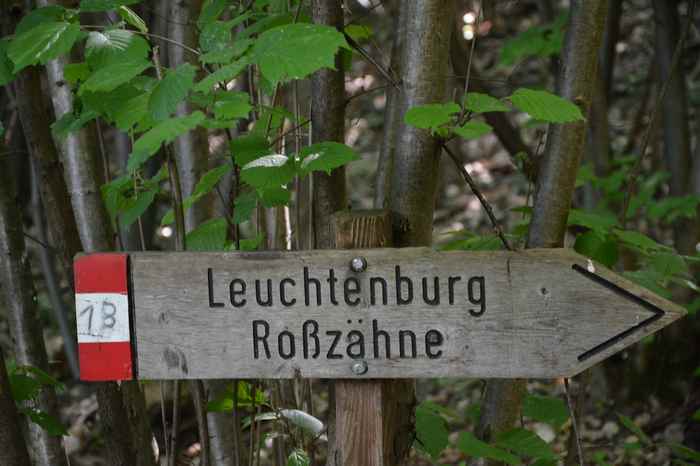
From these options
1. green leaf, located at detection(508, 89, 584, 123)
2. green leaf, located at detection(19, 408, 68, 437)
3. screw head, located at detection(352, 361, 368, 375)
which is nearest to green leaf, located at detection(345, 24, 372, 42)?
green leaf, located at detection(508, 89, 584, 123)

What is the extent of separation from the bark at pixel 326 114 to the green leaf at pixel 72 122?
484 millimetres

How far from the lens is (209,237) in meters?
2.09

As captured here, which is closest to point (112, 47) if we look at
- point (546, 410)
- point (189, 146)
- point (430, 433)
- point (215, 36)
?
point (215, 36)

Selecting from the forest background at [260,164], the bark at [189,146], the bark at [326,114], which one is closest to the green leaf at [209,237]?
the forest background at [260,164]

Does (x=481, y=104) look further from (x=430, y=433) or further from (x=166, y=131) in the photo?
(x=430, y=433)

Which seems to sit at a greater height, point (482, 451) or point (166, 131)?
point (166, 131)

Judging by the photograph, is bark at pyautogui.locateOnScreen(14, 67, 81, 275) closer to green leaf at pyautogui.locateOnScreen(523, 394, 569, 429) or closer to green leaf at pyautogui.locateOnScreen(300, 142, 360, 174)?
green leaf at pyautogui.locateOnScreen(300, 142, 360, 174)

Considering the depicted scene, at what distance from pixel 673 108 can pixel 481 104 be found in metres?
3.22

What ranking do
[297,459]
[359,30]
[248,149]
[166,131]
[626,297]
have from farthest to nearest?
[359,30] < [297,459] < [248,149] < [626,297] < [166,131]

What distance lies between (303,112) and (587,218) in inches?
48.4

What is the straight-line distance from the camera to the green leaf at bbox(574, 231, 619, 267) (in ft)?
7.53

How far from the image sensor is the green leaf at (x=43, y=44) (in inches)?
62.6

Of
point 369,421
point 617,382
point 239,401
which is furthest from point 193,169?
point 617,382

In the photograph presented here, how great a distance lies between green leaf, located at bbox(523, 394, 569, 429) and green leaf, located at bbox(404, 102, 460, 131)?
3.38 ft
